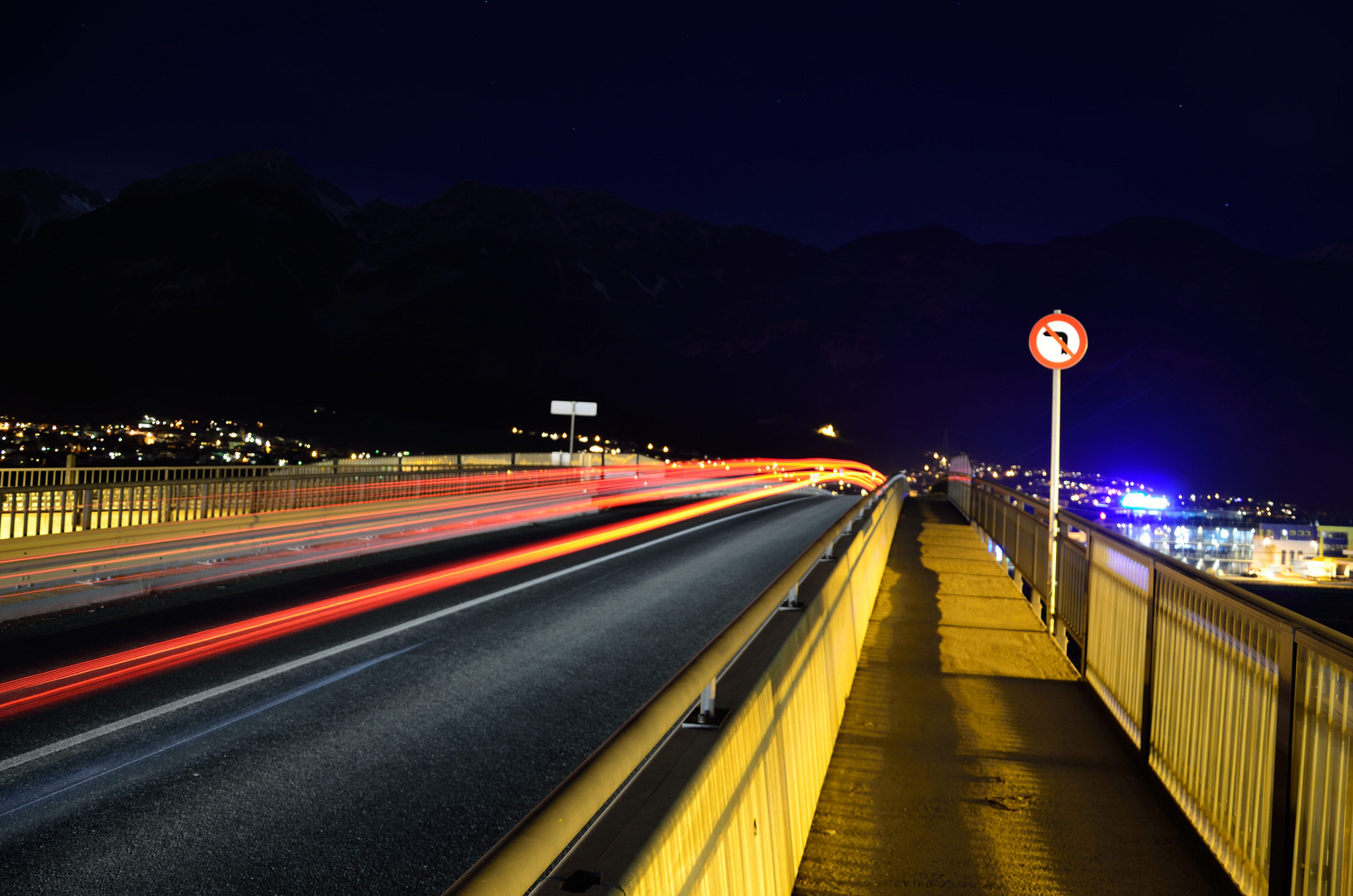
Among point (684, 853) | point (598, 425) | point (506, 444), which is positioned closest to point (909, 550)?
point (684, 853)

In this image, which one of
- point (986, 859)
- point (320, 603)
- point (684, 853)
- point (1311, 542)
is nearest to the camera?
point (684, 853)

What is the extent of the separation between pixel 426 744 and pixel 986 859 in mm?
3685

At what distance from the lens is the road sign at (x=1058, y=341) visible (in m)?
10.0

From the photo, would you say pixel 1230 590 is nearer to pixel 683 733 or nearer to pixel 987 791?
pixel 987 791

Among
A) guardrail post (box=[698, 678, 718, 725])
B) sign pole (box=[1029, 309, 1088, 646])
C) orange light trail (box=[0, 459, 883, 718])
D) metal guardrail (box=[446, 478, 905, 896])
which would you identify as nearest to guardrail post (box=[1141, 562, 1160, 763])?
metal guardrail (box=[446, 478, 905, 896])

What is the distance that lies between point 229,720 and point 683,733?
5009 mm

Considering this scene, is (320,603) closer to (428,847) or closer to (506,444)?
(428,847)

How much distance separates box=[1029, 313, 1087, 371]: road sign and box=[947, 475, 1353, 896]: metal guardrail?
3642 millimetres

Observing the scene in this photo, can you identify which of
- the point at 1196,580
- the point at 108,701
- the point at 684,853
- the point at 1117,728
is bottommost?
the point at 108,701

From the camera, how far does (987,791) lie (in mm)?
5098

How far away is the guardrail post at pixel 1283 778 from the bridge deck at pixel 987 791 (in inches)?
28.3

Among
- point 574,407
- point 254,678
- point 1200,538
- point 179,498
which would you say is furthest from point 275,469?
point 1200,538

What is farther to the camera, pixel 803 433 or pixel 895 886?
pixel 803 433

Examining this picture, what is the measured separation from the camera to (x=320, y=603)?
453 inches
